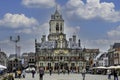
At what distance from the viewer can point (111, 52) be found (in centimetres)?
13562

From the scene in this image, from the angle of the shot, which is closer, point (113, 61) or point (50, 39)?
point (113, 61)

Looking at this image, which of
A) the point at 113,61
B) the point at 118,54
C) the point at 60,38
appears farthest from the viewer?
the point at 60,38

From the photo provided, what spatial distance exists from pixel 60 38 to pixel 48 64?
12122mm

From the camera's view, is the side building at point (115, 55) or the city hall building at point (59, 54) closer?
the side building at point (115, 55)

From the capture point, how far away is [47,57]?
19150 centimetres

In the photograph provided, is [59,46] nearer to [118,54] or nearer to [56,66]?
[56,66]

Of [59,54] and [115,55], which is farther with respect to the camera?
[59,54]

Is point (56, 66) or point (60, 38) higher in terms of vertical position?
point (60, 38)

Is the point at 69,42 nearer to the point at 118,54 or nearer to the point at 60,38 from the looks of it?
the point at 60,38

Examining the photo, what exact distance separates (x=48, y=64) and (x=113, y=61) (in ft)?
200

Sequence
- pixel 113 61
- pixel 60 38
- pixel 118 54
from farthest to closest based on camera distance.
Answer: pixel 60 38 → pixel 113 61 → pixel 118 54

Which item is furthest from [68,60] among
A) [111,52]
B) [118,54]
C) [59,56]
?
[118,54]

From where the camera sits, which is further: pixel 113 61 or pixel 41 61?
pixel 41 61

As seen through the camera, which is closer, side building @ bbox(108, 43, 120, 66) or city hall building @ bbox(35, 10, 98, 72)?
side building @ bbox(108, 43, 120, 66)
